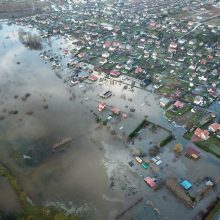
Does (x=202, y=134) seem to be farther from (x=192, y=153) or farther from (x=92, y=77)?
(x=92, y=77)

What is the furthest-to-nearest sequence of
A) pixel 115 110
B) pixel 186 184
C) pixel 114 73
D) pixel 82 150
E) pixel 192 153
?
pixel 114 73
pixel 115 110
pixel 82 150
pixel 192 153
pixel 186 184

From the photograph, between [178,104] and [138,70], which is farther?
[138,70]

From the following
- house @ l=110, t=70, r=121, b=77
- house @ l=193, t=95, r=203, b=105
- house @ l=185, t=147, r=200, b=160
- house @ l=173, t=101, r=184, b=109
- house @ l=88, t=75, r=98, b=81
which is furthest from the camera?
house @ l=110, t=70, r=121, b=77

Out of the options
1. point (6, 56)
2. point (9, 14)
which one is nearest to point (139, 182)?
point (6, 56)

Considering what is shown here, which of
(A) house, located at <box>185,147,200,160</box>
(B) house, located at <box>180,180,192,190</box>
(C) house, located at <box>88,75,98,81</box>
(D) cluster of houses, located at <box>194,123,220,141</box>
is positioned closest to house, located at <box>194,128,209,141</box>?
(D) cluster of houses, located at <box>194,123,220,141</box>

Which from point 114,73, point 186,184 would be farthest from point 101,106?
point 186,184

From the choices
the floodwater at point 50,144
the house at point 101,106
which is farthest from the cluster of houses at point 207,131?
the house at point 101,106

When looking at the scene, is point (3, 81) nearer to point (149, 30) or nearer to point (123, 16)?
point (149, 30)

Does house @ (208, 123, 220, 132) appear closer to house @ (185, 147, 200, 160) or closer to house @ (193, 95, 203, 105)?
house @ (185, 147, 200, 160)

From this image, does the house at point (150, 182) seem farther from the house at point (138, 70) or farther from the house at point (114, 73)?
the house at point (138, 70)
